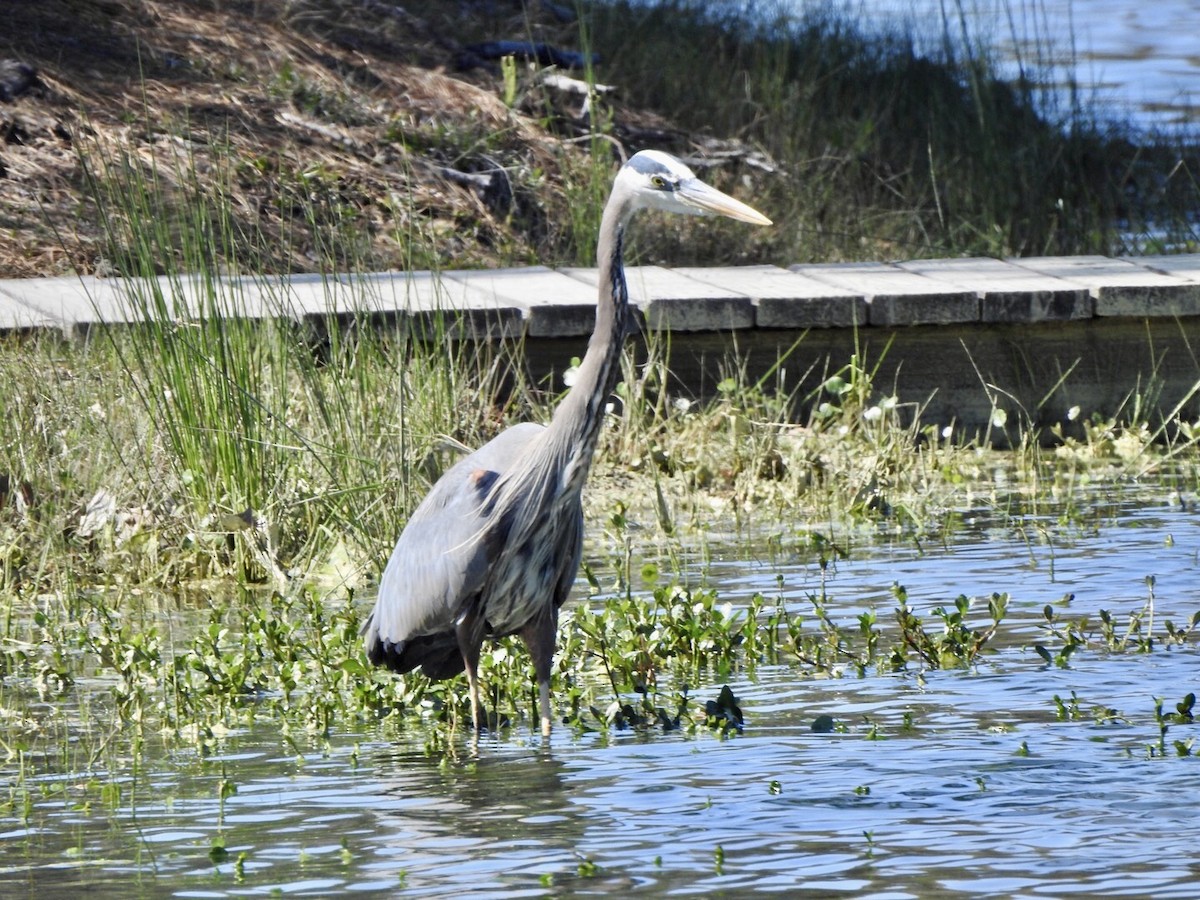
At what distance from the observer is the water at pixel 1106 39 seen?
1466 centimetres

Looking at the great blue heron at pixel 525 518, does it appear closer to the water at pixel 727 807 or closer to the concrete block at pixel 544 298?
the water at pixel 727 807

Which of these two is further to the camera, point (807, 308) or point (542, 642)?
point (807, 308)

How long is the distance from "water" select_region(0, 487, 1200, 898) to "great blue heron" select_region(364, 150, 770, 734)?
0.31m

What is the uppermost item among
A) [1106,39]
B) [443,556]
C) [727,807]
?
[1106,39]

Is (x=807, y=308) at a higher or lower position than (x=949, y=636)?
higher

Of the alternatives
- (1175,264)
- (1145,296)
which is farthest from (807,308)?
(1175,264)

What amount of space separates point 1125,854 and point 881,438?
13.4ft

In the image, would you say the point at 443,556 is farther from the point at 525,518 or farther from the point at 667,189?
the point at 667,189

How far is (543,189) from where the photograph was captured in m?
11.3

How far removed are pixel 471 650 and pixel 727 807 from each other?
1072 mm

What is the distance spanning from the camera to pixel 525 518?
16.3 feet

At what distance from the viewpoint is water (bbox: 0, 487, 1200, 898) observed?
373 centimetres

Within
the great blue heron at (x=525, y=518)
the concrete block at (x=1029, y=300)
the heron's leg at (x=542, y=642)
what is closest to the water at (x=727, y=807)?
the heron's leg at (x=542, y=642)

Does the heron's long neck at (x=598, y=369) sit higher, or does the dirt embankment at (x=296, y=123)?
the dirt embankment at (x=296, y=123)
